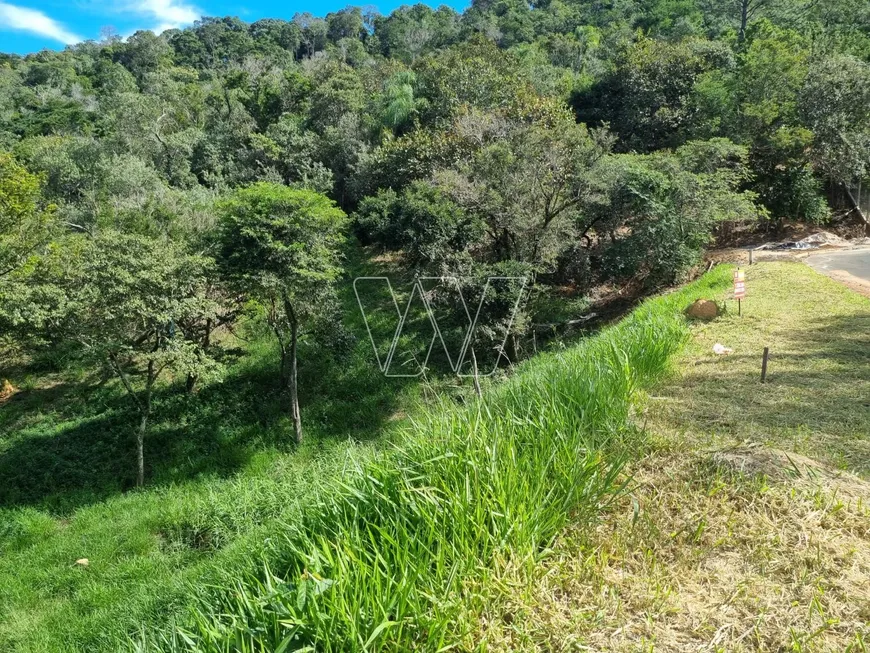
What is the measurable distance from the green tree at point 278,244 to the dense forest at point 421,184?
43 mm

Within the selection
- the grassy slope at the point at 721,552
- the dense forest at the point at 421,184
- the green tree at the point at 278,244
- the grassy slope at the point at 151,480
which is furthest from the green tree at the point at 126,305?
the grassy slope at the point at 721,552

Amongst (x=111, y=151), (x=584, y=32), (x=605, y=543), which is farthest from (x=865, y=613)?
(x=584, y=32)

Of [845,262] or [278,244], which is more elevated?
[278,244]

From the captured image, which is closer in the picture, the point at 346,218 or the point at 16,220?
the point at 346,218

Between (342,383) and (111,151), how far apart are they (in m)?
18.2

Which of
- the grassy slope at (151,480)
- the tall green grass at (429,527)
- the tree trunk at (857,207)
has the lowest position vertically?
the grassy slope at (151,480)

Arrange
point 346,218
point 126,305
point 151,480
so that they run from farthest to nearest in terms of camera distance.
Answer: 1. point 346,218
2. point 151,480
3. point 126,305

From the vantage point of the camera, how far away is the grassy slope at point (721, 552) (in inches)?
73.1

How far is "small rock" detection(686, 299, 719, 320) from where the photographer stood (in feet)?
21.6

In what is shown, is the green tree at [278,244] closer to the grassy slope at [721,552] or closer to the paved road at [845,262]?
the grassy slope at [721,552]

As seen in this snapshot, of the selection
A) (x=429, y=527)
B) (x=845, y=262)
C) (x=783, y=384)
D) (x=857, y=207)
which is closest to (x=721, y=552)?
(x=429, y=527)

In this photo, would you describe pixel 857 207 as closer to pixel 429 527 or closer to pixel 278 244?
pixel 278 244

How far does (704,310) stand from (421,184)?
26.3ft

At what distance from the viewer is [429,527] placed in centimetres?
207
